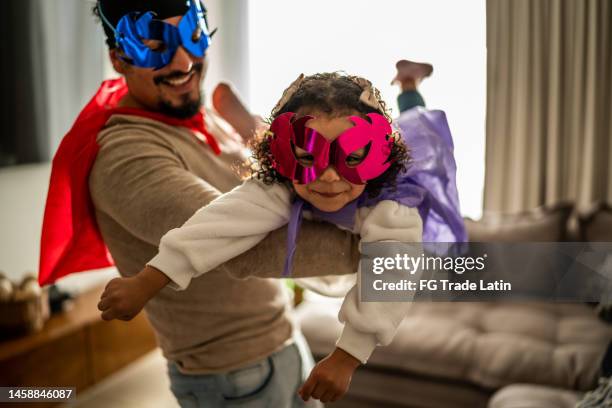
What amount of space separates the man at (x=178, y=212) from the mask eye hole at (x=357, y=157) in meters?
0.08

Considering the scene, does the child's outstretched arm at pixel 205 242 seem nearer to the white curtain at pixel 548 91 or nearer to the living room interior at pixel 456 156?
the living room interior at pixel 456 156

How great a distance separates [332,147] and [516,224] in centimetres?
68

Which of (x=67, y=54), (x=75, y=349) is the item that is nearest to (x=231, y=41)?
(x=67, y=54)

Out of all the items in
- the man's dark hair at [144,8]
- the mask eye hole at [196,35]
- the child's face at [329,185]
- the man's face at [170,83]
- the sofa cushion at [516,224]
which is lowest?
the sofa cushion at [516,224]

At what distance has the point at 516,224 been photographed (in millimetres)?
979

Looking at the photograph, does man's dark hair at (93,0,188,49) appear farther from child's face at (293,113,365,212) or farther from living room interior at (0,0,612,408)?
child's face at (293,113,365,212)

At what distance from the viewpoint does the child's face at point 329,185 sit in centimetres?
41

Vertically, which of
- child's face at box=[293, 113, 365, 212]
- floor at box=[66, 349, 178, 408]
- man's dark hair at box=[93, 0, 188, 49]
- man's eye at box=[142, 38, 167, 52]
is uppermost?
man's dark hair at box=[93, 0, 188, 49]

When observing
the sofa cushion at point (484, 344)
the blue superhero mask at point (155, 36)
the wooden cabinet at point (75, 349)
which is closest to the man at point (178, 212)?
the blue superhero mask at point (155, 36)

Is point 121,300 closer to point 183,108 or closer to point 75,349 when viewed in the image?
point 183,108

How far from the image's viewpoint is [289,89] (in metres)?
0.45

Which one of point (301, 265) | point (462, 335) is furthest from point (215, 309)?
point (462, 335)

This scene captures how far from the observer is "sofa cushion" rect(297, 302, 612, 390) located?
124cm

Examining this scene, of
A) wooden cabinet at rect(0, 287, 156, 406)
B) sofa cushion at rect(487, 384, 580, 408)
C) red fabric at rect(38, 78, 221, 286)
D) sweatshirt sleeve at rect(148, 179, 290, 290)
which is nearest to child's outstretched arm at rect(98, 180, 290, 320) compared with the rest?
sweatshirt sleeve at rect(148, 179, 290, 290)
